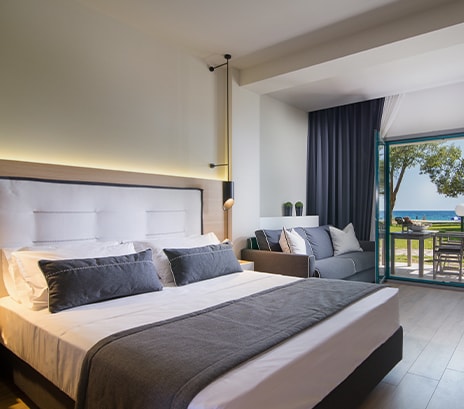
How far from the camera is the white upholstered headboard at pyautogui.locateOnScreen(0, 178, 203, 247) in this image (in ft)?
8.04

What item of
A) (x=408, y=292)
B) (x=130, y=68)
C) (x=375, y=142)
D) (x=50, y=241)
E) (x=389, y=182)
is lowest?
(x=408, y=292)

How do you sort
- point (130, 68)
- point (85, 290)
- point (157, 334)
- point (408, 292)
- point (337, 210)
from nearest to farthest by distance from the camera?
1. point (157, 334)
2. point (85, 290)
3. point (130, 68)
4. point (408, 292)
5. point (337, 210)

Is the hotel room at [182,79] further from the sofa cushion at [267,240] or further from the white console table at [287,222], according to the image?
the white console table at [287,222]

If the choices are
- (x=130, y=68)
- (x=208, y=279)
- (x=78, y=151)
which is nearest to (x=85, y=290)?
(x=208, y=279)

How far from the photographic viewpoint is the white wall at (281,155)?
503cm

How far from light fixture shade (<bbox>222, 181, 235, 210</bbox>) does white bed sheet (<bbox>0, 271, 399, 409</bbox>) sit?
1.39 metres

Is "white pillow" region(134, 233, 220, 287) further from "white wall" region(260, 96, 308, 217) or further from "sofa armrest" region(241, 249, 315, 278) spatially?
"white wall" region(260, 96, 308, 217)

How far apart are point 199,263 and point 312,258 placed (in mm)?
1387

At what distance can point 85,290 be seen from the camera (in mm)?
2158

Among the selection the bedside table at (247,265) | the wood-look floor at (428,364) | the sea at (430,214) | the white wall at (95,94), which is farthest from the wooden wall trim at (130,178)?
the sea at (430,214)

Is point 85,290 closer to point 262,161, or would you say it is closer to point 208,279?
point 208,279

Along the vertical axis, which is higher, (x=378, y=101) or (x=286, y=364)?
(x=378, y=101)

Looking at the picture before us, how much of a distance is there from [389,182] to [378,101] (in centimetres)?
132

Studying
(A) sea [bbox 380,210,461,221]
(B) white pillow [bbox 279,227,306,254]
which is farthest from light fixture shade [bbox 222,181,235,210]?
(A) sea [bbox 380,210,461,221]
